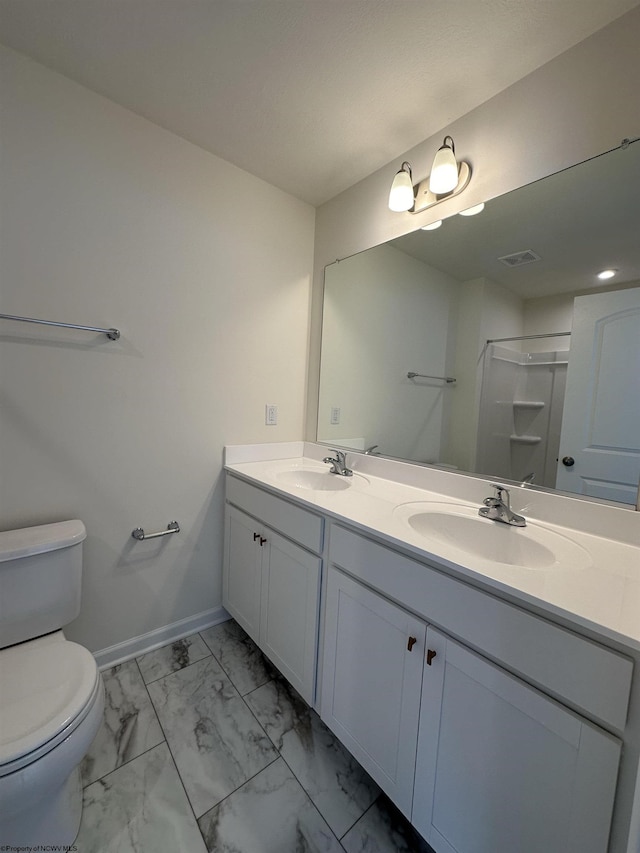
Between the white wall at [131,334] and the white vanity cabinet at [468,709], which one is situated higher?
the white wall at [131,334]

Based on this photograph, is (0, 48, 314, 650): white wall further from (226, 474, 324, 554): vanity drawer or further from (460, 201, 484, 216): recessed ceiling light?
(460, 201, 484, 216): recessed ceiling light

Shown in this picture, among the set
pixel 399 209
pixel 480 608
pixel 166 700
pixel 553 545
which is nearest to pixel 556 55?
pixel 399 209

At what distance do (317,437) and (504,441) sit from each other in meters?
1.00

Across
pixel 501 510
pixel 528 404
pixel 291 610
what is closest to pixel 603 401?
pixel 528 404

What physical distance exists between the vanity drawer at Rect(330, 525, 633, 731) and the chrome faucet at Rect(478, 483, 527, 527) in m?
0.41

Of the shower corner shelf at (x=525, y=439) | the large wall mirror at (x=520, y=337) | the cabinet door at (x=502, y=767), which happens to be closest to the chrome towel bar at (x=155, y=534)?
the large wall mirror at (x=520, y=337)

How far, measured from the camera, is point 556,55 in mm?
1032

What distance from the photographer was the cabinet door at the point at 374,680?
34.7 inches

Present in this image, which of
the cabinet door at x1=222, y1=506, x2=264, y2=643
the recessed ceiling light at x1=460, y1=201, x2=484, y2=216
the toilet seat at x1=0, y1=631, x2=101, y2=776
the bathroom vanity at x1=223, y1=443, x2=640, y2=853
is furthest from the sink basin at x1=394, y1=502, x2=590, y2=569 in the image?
the recessed ceiling light at x1=460, y1=201, x2=484, y2=216

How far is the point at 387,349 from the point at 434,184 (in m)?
0.67

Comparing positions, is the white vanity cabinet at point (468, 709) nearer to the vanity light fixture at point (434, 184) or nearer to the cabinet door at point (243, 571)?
the cabinet door at point (243, 571)

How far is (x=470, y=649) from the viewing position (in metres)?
0.76

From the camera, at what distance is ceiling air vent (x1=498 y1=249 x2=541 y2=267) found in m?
1.17

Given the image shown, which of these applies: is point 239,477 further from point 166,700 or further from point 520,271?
point 520,271
